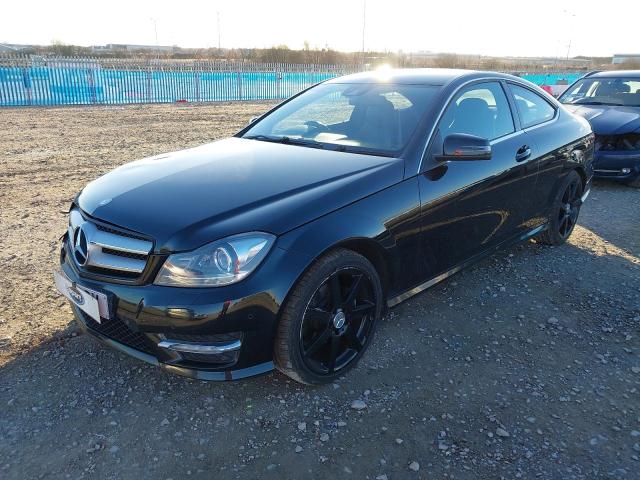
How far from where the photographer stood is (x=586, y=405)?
2.74m

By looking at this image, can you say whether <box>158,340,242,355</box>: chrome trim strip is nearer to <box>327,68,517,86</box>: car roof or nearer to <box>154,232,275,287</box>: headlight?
<box>154,232,275,287</box>: headlight

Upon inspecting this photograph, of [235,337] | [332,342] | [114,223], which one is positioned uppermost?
[114,223]

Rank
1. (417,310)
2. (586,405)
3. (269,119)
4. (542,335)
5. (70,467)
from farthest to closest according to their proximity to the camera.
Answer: (269,119)
(417,310)
(542,335)
(586,405)
(70,467)

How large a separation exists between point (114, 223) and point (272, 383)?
1.21 metres

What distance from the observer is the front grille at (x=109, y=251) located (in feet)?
7.88

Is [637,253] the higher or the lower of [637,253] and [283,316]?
the lower

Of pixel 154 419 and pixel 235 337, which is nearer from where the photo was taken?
pixel 235 337

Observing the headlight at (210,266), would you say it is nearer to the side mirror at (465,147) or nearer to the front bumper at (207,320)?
the front bumper at (207,320)

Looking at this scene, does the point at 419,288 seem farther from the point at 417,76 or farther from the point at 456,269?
the point at 417,76

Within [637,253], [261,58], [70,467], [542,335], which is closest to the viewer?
[70,467]

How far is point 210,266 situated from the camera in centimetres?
232

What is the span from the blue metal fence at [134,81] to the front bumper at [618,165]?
18.7m

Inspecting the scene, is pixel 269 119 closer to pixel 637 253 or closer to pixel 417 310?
pixel 417 310

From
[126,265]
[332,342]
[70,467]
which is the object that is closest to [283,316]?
[332,342]
